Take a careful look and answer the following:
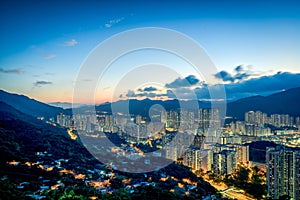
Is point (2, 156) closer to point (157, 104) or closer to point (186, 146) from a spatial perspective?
point (157, 104)

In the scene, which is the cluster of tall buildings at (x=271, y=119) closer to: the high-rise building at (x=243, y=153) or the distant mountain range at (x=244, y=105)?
the distant mountain range at (x=244, y=105)

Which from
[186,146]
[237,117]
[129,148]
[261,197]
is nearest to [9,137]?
[129,148]

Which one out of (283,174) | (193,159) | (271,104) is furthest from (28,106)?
(271,104)

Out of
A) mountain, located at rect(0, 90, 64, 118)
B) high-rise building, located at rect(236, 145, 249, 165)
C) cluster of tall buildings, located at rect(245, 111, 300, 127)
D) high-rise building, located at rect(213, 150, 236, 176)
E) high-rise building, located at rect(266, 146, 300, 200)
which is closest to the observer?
high-rise building, located at rect(266, 146, 300, 200)

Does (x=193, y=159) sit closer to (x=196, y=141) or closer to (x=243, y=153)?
(x=196, y=141)

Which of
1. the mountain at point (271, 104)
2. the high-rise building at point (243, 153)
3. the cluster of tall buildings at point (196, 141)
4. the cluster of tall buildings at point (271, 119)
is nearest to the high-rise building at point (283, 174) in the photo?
the cluster of tall buildings at point (196, 141)

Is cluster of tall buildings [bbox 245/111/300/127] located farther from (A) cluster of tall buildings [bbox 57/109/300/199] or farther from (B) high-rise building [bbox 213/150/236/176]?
(B) high-rise building [bbox 213/150/236/176]

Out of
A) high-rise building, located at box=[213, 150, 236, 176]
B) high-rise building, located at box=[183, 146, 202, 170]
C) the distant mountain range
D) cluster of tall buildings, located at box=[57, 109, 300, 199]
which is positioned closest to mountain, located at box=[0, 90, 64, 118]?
the distant mountain range
